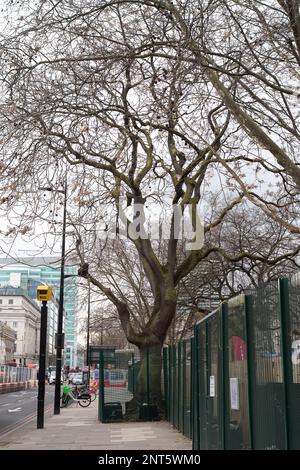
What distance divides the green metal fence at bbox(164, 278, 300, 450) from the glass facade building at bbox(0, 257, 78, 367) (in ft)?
16.8

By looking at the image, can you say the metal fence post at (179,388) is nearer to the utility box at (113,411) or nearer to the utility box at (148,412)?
the utility box at (148,412)

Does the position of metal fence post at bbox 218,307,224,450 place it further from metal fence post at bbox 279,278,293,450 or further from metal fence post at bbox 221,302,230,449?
metal fence post at bbox 279,278,293,450

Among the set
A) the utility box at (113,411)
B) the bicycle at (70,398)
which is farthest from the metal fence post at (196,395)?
the bicycle at (70,398)

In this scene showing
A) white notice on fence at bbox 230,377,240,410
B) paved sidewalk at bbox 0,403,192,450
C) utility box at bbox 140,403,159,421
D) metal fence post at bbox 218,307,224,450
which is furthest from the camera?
utility box at bbox 140,403,159,421

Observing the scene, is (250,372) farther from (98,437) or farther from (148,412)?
(148,412)

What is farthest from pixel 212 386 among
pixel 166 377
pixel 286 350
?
pixel 166 377

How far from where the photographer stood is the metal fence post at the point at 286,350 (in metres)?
5.54

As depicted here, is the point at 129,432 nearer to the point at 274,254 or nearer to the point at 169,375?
the point at 169,375

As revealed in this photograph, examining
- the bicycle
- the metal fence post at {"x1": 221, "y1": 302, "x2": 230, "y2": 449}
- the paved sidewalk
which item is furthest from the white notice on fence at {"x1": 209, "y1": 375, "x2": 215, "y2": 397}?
the bicycle

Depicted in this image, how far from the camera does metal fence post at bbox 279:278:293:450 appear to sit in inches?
218

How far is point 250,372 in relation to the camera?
706 cm

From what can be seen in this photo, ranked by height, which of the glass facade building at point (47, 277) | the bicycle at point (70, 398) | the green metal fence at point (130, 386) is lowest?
the bicycle at point (70, 398)

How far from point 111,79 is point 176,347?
28.0ft

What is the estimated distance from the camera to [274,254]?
27.8 metres
